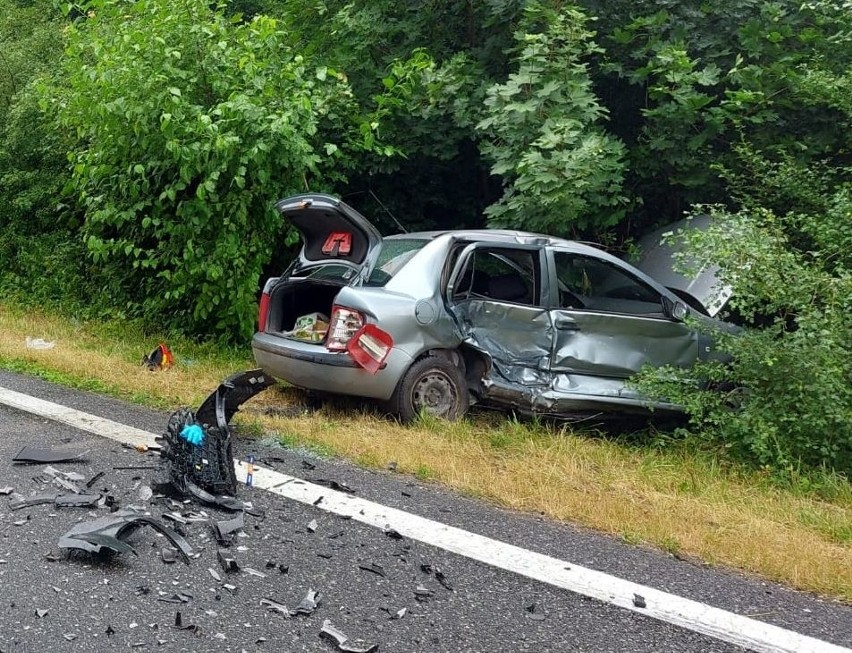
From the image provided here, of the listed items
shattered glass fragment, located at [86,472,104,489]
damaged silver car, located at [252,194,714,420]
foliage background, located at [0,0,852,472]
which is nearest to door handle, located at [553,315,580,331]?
damaged silver car, located at [252,194,714,420]

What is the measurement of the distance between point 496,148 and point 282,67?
2.58 meters

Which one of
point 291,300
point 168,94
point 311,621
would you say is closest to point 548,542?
point 311,621

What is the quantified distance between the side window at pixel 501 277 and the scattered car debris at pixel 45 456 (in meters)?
3.05

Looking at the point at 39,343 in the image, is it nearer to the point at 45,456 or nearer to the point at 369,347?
the point at 45,456

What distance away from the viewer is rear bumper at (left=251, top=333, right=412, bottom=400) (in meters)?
5.88

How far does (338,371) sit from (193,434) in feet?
5.39

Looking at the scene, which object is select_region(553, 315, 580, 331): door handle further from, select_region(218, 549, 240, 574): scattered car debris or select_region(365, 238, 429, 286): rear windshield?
select_region(218, 549, 240, 574): scattered car debris

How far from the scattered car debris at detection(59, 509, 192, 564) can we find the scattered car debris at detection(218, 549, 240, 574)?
144mm

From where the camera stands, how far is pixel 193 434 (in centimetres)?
440

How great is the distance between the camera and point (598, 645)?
2.93 meters

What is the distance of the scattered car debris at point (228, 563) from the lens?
134 inches

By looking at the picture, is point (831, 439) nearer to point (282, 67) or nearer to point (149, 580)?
point (149, 580)

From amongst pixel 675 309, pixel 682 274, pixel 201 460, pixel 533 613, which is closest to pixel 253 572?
pixel 201 460

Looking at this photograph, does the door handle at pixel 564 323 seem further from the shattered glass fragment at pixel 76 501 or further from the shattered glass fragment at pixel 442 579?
the shattered glass fragment at pixel 76 501
